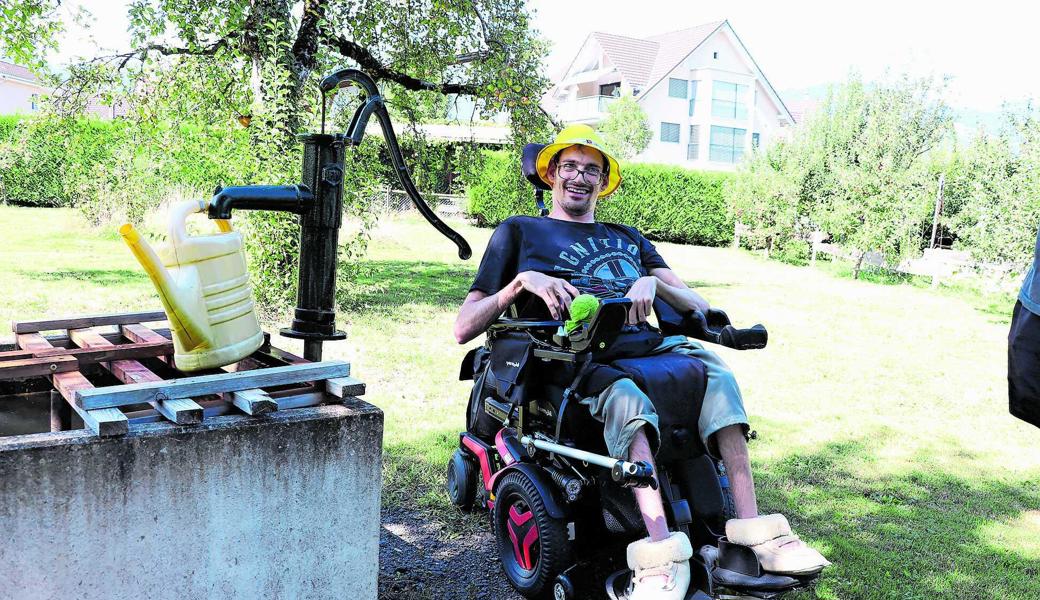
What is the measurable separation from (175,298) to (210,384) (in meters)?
0.22

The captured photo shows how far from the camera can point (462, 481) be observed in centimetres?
362

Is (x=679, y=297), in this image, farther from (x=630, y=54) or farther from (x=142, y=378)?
(x=630, y=54)

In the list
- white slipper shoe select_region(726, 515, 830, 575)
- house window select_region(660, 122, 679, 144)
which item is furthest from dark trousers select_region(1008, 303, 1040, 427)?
house window select_region(660, 122, 679, 144)

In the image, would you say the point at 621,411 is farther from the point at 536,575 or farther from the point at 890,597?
the point at 890,597

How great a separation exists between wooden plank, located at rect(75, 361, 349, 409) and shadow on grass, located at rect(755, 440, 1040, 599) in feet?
6.55

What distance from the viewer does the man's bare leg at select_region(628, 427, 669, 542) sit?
2562 millimetres

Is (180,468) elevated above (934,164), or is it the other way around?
(934,164)

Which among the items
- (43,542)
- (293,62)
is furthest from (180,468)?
(293,62)

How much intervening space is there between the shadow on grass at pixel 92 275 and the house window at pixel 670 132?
32.2 metres

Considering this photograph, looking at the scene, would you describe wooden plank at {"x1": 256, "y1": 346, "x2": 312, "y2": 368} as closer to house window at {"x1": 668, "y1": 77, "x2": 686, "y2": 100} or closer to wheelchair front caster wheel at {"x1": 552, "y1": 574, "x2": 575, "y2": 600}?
wheelchair front caster wheel at {"x1": 552, "y1": 574, "x2": 575, "y2": 600}

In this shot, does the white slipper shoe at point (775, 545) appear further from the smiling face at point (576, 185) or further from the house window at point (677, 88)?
the house window at point (677, 88)

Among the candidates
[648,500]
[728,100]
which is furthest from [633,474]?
[728,100]

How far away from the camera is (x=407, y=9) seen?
8.41 m

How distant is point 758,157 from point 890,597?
59.9 ft
